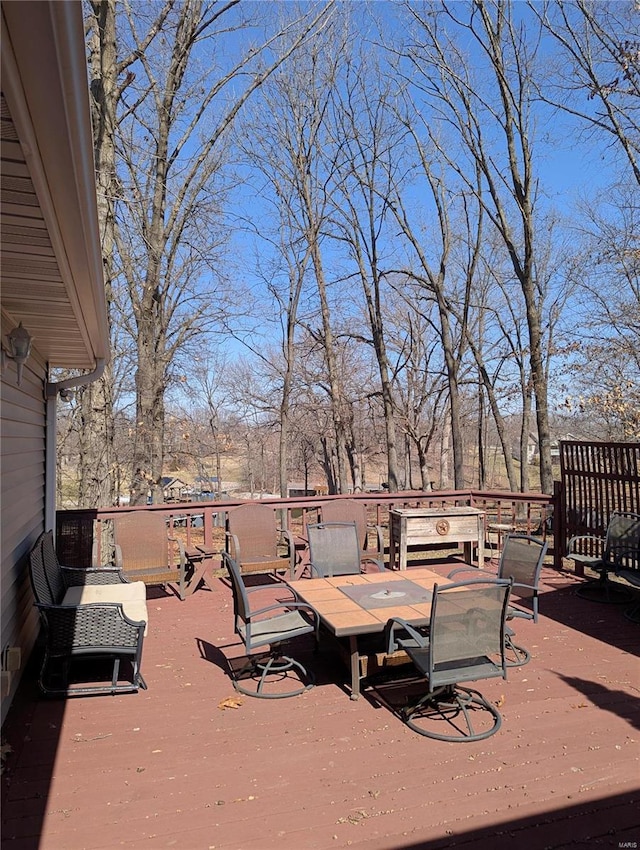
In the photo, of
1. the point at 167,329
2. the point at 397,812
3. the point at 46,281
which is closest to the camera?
the point at 397,812

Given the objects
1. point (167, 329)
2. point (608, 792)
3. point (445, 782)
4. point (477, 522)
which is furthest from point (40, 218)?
point (167, 329)

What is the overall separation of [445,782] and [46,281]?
9.64ft

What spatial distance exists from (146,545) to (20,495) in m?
1.95

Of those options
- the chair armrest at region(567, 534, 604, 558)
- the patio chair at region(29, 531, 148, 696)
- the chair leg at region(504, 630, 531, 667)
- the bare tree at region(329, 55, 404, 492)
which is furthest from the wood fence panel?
the bare tree at region(329, 55, 404, 492)

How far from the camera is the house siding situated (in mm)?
3385

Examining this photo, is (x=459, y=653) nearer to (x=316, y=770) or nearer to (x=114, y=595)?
(x=316, y=770)

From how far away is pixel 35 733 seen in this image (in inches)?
122

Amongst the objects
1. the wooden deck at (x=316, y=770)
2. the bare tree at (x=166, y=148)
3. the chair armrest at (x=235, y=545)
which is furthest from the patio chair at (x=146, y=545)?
the bare tree at (x=166, y=148)

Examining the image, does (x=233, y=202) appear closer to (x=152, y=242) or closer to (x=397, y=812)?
(x=152, y=242)

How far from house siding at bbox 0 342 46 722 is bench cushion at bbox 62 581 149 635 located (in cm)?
33

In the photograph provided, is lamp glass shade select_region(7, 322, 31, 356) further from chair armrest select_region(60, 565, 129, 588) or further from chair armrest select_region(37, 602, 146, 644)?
chair armrest select_region(60, 565, 129, 588)

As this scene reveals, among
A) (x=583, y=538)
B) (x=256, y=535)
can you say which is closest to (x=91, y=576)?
(x=256, y=535)

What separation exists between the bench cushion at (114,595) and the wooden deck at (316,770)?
45 cm

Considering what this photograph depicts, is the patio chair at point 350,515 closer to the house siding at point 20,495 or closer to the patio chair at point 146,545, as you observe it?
the patio chair at point 146,545
